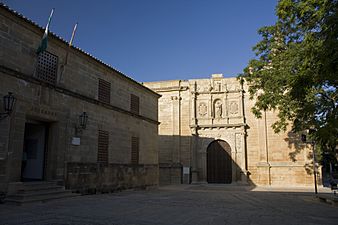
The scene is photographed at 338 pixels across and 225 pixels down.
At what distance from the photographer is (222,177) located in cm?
2506

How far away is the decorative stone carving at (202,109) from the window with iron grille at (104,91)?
42.6 feet

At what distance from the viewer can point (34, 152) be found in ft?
39.9

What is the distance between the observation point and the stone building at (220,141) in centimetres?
2373

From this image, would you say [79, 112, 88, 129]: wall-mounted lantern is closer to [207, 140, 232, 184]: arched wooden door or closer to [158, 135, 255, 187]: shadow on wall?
[158, 135, 255, 187]: shadow on wall

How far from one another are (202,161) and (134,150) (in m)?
10.1

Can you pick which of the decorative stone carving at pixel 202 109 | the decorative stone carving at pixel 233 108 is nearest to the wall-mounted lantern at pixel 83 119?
the decorative stone carving at pixel 202 109

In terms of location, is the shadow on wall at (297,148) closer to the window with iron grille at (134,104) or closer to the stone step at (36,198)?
the window with iron grille at (134,104)

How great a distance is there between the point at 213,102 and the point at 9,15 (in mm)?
19333

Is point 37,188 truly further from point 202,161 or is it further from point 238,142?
point 238,142

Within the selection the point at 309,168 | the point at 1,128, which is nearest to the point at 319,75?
the point at 1,128

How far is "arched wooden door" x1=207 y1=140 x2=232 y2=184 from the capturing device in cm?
2503

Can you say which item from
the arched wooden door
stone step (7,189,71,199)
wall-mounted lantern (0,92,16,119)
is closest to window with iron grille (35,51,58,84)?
wall-mounted lantern (0,92,16,119)

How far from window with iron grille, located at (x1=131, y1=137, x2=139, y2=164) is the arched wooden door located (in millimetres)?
10186

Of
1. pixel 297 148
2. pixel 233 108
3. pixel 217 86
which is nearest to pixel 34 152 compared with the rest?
pixel 233 108
